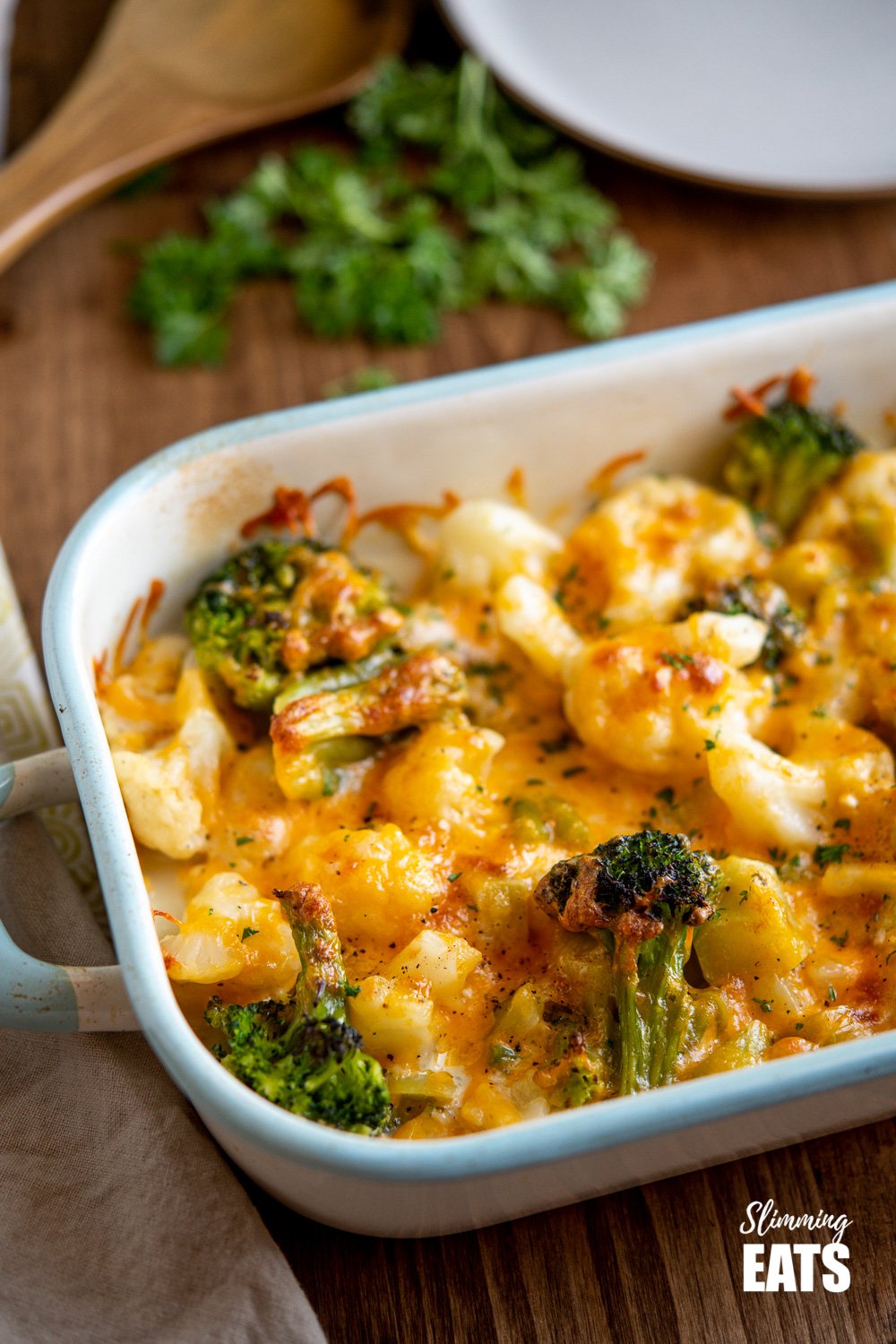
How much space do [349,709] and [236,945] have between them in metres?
0.42

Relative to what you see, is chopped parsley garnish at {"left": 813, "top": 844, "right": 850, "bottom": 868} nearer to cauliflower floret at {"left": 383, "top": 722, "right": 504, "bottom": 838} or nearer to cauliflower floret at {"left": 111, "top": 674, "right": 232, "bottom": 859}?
cauliflower floret at {"left": 383, "top": 722, "right": 504, "bottom": 838}

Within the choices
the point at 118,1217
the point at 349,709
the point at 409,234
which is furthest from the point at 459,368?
the point at 118,1217

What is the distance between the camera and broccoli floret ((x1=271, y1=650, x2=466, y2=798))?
2.00 m

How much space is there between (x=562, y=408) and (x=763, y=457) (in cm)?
39

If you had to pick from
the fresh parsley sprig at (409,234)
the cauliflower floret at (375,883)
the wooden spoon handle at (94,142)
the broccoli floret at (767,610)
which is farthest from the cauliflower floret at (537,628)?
the wooden spoon handle at (94,142)

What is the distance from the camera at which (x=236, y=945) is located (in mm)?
1826

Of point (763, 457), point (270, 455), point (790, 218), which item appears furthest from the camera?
point (790, 218)

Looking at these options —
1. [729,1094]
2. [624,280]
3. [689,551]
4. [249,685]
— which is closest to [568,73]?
[624,280]

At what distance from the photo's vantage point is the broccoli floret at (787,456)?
2320mm

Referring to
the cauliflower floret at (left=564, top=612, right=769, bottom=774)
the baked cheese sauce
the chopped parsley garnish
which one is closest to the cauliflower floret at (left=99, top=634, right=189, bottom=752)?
the baked cheese sauce

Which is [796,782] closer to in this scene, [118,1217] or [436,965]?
[436,965]

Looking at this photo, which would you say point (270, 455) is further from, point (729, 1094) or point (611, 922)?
point (729, 1094)

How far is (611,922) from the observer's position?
1763mm

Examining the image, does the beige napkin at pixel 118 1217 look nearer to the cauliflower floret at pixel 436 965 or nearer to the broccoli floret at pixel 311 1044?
the broccoli floret at pixel 311 1044
